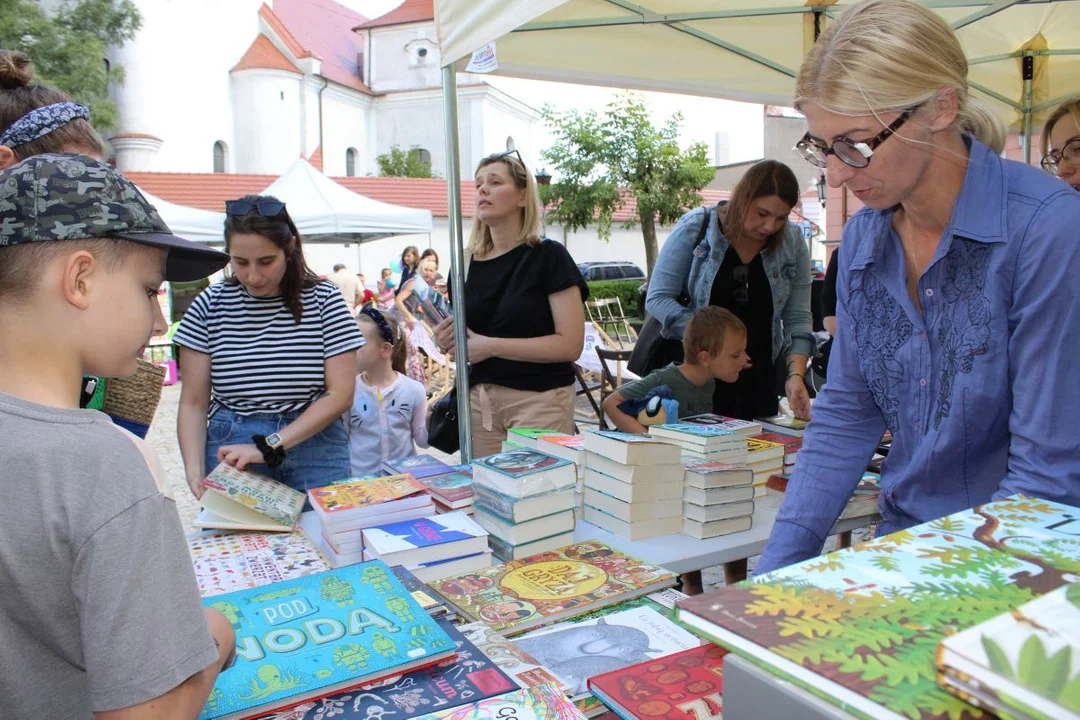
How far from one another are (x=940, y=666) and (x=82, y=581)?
740 millimetres

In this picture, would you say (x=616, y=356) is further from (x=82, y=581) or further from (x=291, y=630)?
(x=82, y=581)

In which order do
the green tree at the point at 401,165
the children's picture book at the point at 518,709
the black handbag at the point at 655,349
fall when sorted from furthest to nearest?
the green tree at the point at 401,165
the black handbag at the point at 655,349
the children's picture book at the point at 518,709

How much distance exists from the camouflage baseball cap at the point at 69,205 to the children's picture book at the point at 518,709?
0.67 m

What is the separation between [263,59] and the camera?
1212 inches

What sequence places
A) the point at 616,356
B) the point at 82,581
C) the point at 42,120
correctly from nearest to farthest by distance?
the point at 82,581, the point at 42,120, the point at 616,356

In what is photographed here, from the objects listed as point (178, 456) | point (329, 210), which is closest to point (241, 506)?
point (178, 456)

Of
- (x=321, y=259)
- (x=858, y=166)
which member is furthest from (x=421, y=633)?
(x=321, y=259)

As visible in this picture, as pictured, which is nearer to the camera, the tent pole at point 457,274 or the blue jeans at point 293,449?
the blue jeans at point 293,449

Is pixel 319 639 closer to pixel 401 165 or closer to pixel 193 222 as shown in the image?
pixel 193 222

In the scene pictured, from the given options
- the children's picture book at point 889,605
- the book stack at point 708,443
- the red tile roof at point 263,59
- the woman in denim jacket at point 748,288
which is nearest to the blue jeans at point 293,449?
the book stack at point 708,443

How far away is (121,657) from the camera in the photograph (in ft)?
2.46

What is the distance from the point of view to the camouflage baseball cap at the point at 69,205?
81 centimetres

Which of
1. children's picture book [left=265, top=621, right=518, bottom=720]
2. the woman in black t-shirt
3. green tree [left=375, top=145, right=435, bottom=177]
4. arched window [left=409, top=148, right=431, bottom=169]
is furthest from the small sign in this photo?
arched window [left=409, top=148, right=431, bottom=169]

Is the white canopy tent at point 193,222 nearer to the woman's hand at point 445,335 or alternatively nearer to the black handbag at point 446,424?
the black handbag at point 446,424
